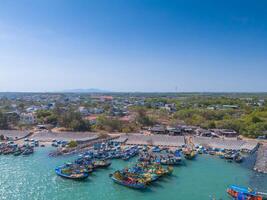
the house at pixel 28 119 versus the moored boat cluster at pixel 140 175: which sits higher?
the house at pixel 28 119

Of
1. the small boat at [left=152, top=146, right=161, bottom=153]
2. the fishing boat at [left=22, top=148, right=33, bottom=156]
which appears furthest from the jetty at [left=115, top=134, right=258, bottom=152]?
the fishing boat at [left=22, top=148, right=33, bottom=156]

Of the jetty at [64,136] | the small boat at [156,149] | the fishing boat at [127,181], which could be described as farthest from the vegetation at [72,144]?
the fishing boat at [127,181]

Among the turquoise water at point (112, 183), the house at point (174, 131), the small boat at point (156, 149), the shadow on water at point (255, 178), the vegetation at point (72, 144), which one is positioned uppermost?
the house at point (174, 131)

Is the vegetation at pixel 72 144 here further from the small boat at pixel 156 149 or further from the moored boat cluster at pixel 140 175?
the moored boat cluster at pixel 140 175

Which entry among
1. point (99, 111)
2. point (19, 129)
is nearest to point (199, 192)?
point (19, 129)

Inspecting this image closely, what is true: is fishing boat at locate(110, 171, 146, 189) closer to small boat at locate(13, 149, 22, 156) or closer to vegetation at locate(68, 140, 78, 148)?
vegetation at locate(68, 140, 78, 148)

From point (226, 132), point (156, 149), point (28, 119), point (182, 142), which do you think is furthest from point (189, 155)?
point (28, 119)
